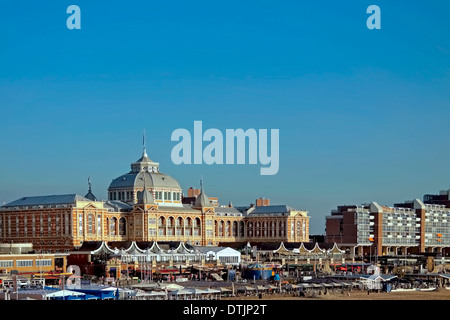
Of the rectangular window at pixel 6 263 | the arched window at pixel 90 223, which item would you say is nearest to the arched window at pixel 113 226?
the arched window at pixel 90 223

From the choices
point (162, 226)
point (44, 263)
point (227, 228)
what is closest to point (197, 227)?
point (162, 226)

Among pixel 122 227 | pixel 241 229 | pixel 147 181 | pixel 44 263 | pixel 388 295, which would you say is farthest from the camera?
pixel 241 229

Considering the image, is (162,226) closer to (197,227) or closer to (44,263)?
(197,227)

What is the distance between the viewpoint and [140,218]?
13950 cm

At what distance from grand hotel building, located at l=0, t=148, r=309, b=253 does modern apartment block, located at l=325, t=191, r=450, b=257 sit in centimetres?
1296

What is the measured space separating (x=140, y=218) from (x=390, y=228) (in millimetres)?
60686

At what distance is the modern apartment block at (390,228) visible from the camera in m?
169

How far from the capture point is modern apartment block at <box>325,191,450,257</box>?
16912cm

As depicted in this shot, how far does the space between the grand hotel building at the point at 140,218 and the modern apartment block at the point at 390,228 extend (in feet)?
42.5

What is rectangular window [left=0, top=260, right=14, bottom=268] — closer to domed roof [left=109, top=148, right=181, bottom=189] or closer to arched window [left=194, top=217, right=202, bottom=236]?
→ domed roof [left=109, top=148, right=181, bottom=189]

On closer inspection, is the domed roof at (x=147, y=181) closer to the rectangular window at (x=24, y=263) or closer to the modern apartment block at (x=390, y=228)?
Answer: the modern apartment block at (x=390, y=228)

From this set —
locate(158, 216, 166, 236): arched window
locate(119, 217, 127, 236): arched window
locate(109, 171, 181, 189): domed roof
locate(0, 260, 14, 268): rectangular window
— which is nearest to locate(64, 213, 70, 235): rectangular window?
locate(119, 217, 127, 236): arched window
